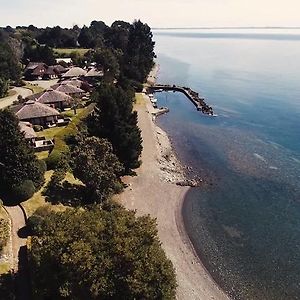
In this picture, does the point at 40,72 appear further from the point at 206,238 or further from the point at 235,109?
the point at 206,238

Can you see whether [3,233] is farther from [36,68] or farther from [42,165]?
[36,68]

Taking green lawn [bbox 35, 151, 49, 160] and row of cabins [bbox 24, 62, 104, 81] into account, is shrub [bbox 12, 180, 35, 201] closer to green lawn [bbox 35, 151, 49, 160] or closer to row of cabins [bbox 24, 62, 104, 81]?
green lawn [bbox 35, 151, 49, 160]

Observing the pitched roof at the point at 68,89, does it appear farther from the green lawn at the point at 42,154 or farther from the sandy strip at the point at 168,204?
the green lawn at the point at 42,154

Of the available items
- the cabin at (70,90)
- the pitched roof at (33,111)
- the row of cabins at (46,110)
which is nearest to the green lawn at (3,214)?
the row of cabins at (46,110)

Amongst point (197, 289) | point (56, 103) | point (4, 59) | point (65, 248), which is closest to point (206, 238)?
point (197, 289)

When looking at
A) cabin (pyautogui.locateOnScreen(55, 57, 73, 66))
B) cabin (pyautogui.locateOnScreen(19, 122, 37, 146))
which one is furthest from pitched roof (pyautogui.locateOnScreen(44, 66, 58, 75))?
cabin (pyautogui.locateOnScreen(19, 122, 37, 146))

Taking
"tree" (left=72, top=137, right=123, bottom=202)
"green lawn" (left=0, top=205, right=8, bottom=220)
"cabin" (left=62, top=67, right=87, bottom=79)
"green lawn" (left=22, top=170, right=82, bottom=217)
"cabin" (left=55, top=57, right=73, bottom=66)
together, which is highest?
"tree" (left=72, top=137, right=123, bottom=202)
